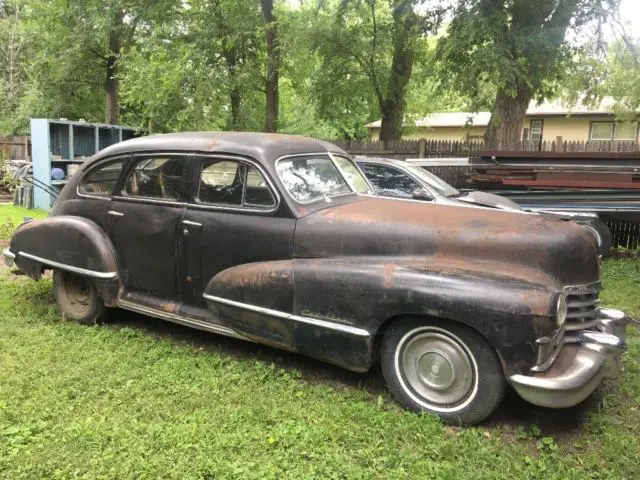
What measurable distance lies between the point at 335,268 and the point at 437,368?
95cm

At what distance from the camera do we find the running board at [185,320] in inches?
171

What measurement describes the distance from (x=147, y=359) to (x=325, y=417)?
68.3 inches

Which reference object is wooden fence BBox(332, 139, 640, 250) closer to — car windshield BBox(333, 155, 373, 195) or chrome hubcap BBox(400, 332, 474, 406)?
car windshield BBox(333, 155, 373, 195)

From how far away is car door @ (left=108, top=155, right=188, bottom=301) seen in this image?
4.56 metres

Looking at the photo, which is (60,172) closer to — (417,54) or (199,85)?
(199,85)

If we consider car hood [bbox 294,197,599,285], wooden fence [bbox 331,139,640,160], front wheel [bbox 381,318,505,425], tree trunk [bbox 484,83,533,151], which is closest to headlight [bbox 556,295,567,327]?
car hood [bbox 294,197,599,285]

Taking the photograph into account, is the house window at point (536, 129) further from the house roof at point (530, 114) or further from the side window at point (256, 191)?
the side window at point (256, 191)

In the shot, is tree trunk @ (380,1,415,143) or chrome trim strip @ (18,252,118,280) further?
tree trunk @ (380,1,415,143)

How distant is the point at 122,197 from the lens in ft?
16.0

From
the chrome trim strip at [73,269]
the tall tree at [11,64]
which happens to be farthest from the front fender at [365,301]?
the tall tree at [11,64]

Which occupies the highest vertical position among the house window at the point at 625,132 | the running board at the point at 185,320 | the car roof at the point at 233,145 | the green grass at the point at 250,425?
the house window at the point at 625,132

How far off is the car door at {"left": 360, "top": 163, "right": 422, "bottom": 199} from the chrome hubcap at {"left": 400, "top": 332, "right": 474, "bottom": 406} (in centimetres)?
393

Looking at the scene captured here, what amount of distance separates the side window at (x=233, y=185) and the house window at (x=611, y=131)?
87.6ft

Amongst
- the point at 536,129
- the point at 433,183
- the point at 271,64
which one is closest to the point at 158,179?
the point at 433,183
